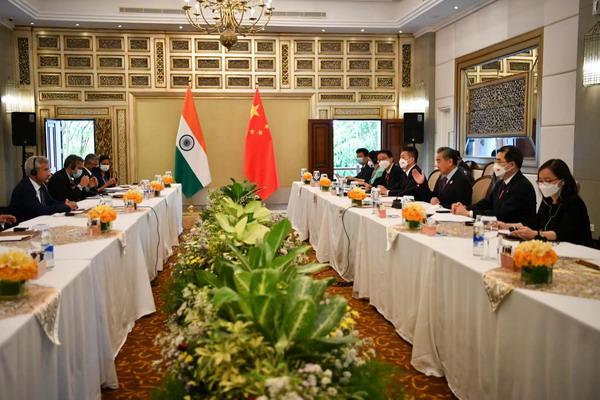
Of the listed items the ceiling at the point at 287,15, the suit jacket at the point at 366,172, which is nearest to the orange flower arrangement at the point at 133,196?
the suit jacket at the point at 366,172

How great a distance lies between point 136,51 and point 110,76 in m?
0.71

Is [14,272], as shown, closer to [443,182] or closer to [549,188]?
[549,188]

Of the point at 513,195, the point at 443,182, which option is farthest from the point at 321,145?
the point at 513,195

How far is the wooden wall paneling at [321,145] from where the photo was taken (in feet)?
37.3

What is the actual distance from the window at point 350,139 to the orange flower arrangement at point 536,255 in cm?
927

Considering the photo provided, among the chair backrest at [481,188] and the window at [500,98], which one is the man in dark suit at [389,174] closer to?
the chair backrest at [481,188]

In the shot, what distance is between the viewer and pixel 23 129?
33.5 feet

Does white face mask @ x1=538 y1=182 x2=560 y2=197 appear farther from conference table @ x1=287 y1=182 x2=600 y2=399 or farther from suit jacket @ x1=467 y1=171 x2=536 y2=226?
suit jacket @ x1=467 y1=171 x2=536 y2=226

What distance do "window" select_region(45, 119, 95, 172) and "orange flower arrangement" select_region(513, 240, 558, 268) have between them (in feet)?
33.1

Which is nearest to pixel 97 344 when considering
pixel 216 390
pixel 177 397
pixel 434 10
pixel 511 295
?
pixel 177 397

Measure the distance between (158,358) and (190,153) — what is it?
7522mm

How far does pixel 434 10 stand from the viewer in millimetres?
9469

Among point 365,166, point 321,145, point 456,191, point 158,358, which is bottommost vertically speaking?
point 158,358

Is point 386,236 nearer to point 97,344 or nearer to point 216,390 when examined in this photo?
point 97,344
